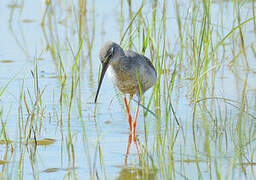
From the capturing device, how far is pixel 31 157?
5.22m

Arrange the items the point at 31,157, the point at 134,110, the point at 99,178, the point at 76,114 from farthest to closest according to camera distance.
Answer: the point at 134,110 < the point at 76,114 < the point at 31,157 < the point at 99,178

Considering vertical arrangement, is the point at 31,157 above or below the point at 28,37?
below

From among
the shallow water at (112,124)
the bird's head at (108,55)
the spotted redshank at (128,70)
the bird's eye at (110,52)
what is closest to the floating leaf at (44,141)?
the shallow water at (112,124)

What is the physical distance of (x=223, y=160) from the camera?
4.88m

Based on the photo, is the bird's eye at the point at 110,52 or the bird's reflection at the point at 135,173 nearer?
the bird's reflection at the point at 135,173

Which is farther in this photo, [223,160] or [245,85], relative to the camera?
[245,85]

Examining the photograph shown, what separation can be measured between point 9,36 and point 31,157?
224 inches

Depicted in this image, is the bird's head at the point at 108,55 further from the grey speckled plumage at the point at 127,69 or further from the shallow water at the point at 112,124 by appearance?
the shallow water at the point at 112,124

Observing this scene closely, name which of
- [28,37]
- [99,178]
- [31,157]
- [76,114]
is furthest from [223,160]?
[28,37]

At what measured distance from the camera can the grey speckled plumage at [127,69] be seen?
20.6 ft

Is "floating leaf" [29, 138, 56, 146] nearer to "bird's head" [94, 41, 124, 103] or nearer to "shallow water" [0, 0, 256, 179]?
"shallow water" [0, 0, 256, 179]

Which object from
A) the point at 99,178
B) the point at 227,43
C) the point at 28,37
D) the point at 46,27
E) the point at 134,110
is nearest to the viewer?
the point at 99,178

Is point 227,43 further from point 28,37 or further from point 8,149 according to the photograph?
point 8,149

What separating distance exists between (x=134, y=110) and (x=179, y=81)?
111 centimetres
